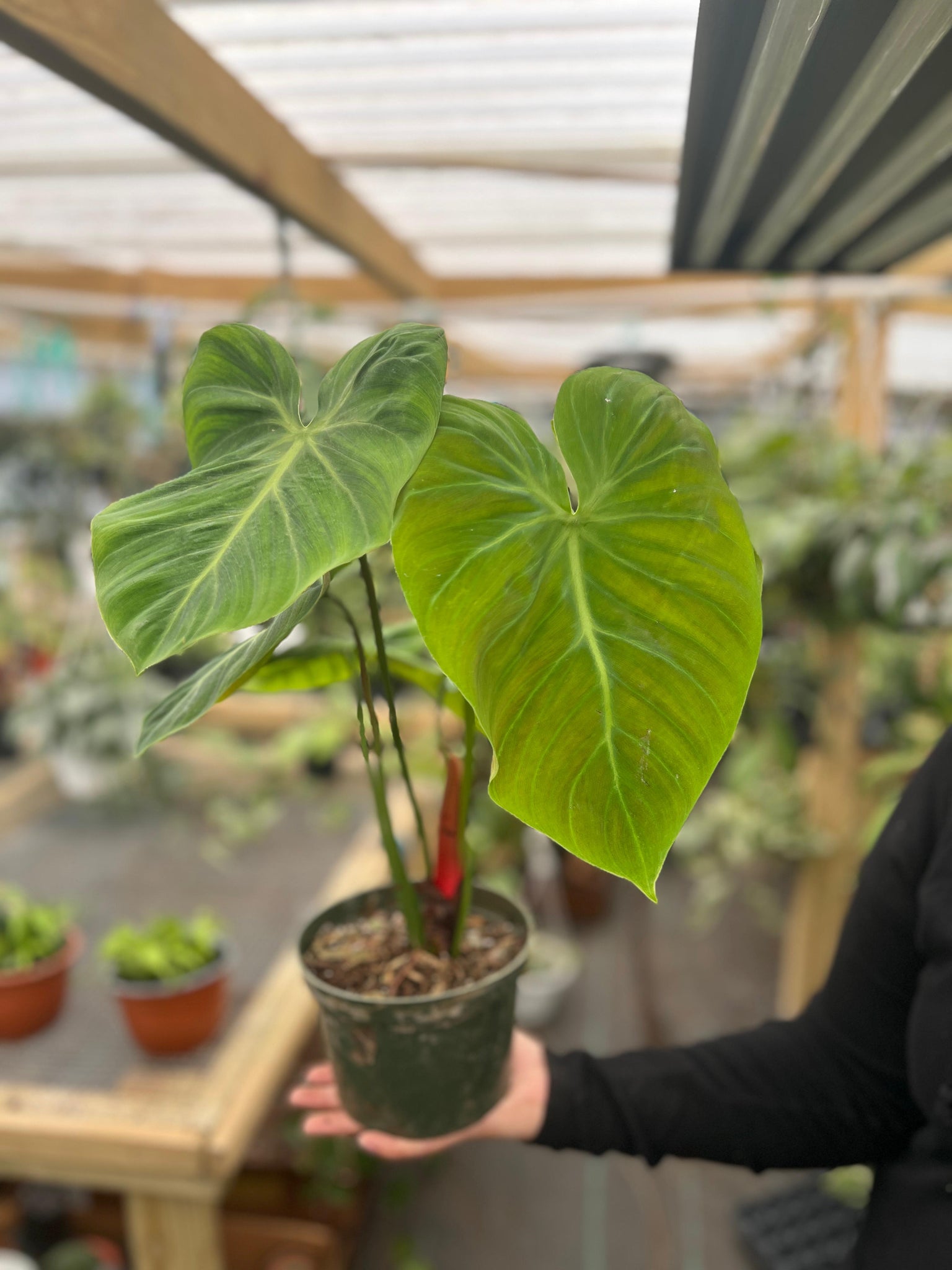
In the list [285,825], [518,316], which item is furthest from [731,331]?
[285,825]

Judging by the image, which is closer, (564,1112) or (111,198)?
(564,1112)

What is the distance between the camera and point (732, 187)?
100 centimetres

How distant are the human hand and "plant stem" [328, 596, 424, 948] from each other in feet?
0.50

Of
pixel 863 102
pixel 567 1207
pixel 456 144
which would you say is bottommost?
pixel 567 1207

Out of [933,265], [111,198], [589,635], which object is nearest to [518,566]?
[589,635]

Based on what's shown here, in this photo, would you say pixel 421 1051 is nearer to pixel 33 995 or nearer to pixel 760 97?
pixel 760 97

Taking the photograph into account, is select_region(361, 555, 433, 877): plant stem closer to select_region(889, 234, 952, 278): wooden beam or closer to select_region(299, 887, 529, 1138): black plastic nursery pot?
select_region(299, 887, 529, 1138): black plastic nursery pot

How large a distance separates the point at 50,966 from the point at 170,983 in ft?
0.73

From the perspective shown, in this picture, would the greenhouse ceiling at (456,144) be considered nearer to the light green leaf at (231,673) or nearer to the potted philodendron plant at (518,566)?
the potted philodendron plant at (518,566)

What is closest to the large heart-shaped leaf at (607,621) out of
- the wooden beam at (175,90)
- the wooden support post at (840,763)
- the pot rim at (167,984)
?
the wooden beam at (175,90)

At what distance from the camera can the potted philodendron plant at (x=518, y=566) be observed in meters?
0.45

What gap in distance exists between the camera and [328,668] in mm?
751

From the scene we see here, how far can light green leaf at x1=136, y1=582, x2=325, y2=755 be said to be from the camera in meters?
0.51

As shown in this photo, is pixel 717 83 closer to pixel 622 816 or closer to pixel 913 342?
pixel 622 816
